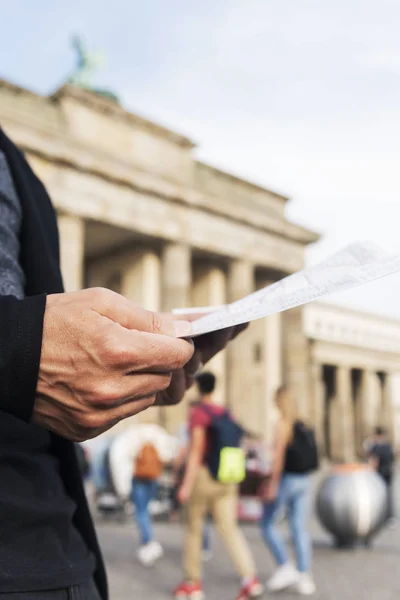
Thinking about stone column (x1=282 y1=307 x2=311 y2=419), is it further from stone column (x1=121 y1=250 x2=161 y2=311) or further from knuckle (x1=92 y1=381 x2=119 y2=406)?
knuckle (x1=92 y1=381 x2=119 y2=406)

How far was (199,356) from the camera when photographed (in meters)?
1.53

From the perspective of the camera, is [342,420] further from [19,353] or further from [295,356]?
[19,353]

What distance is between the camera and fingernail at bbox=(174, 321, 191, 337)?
4.07 ft

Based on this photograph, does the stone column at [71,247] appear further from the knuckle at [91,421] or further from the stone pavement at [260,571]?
the knuckle at [91,421]

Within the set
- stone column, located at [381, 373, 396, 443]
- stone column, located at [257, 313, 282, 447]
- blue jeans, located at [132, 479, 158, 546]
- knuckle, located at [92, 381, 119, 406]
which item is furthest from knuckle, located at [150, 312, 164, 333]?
stone column, located at [381, 373, 396, 443]

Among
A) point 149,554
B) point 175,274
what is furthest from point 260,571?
point 175,274

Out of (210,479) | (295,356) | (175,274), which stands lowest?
(210,479)

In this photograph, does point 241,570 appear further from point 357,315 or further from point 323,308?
point 357,315

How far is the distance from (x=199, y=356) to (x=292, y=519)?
5819 millimetres

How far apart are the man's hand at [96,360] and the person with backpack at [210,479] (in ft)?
16.9

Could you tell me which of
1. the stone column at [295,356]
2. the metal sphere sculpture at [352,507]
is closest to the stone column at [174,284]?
the stone column at [295,356]

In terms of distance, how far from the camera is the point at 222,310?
4.57 ft

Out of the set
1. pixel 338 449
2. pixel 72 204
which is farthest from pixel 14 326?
pixel 338 449

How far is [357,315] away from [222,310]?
62.6m
